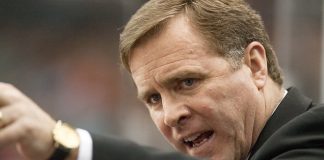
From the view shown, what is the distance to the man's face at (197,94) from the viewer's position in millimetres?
2133

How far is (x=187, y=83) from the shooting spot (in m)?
2.15

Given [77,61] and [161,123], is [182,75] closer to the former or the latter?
[161,123]

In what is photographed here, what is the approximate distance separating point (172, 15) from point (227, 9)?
17 cm

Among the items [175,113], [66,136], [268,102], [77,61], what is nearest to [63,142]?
[66,136]

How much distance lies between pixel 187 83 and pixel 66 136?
2.95 ft

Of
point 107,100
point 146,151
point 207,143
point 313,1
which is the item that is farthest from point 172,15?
point 107,100

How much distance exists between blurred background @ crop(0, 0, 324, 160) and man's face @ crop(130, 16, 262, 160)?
3346 millimetres

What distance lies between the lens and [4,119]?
1.18m

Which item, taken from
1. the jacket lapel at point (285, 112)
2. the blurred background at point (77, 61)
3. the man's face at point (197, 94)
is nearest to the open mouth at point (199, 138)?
the man's face at point (197, 94)

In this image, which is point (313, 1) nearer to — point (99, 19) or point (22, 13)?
point (99, 19)

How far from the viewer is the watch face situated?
1.28m

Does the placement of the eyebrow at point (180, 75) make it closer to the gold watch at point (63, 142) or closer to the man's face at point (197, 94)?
the man's face at point (197, 94)

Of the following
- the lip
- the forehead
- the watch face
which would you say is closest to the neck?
the lip

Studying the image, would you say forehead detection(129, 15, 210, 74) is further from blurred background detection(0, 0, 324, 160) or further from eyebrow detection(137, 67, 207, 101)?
blurred background detection(0, 0, 324, 160)
